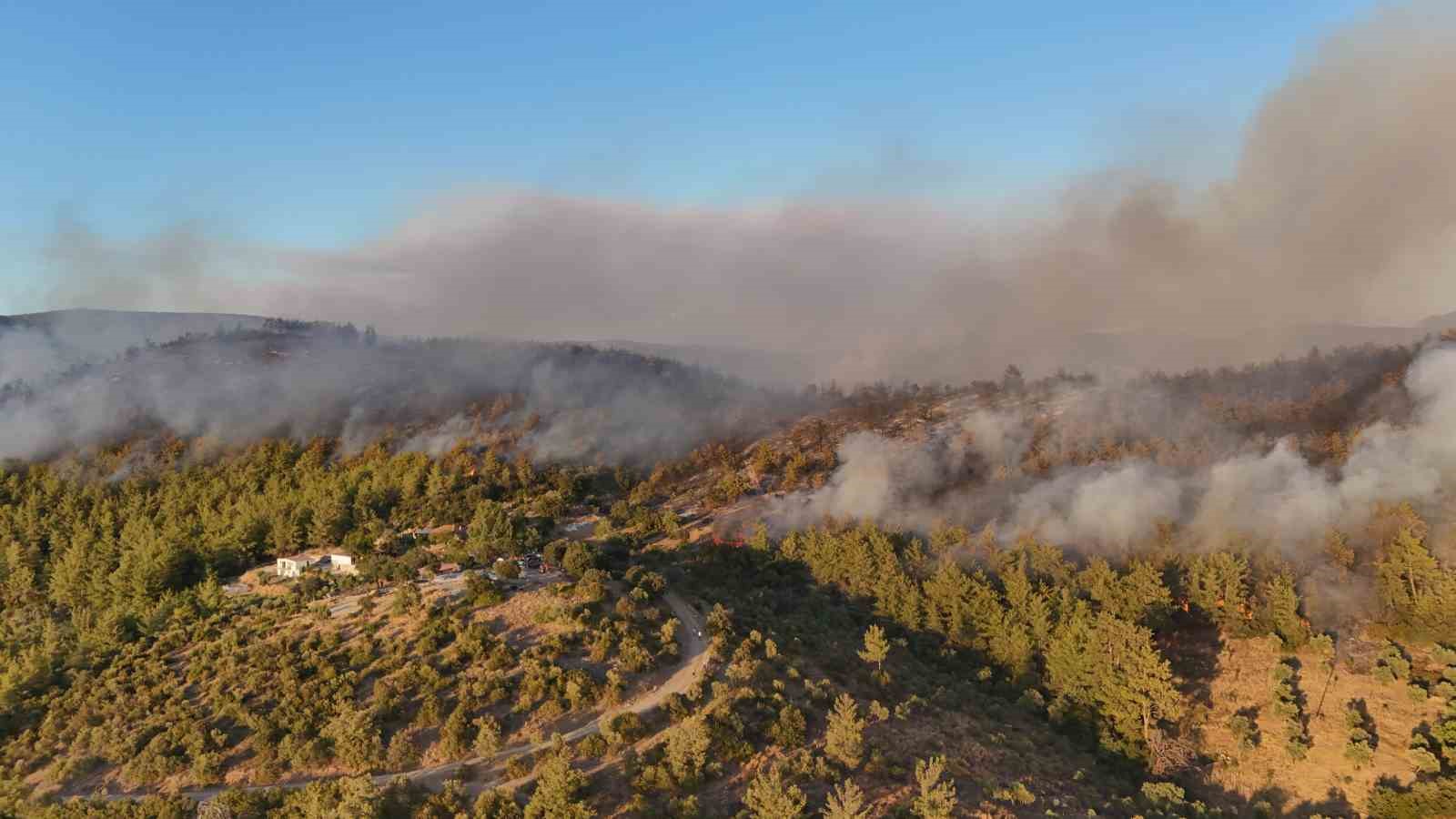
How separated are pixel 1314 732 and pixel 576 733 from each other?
4605 cm

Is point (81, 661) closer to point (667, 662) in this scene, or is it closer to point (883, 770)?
point (667, 662)

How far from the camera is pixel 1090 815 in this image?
38656 millimetres

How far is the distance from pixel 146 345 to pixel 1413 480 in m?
194

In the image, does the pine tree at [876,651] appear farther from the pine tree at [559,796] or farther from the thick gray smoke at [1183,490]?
the thick gray smoke at [1183,490]

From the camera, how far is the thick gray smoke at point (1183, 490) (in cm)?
7138

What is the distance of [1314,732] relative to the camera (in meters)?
50.1

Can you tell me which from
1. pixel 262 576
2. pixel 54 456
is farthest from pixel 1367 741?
pixel 54 456

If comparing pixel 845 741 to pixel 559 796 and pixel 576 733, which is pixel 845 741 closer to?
pixel 576 733

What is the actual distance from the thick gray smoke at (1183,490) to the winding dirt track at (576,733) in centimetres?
3778

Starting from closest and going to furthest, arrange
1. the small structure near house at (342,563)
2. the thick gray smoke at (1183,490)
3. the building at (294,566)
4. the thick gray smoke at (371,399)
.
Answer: the small structure near house at (342,563) < the building at (294,566) < the thick gray smoke at (1183,490) < the thick gray smoke at (371,399)

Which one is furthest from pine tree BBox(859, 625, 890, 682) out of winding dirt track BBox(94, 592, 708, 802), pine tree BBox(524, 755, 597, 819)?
pine tree BBox(524, 755, 597, 819)

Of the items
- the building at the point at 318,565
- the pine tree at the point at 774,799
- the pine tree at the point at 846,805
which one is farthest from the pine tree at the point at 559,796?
the building at the point at 318,565

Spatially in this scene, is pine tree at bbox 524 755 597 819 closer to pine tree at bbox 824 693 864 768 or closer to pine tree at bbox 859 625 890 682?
pine tree at bbox 824 693 864 768

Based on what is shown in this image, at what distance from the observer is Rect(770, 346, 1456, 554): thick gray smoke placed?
7138 cm
